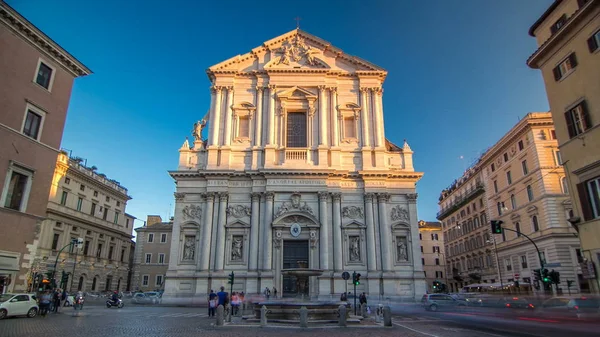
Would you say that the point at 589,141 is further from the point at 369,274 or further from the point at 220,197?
the point at 220,197

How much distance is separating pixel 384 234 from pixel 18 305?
22.0 metres

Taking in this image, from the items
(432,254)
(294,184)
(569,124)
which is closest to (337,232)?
(294,184)

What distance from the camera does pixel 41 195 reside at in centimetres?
1933

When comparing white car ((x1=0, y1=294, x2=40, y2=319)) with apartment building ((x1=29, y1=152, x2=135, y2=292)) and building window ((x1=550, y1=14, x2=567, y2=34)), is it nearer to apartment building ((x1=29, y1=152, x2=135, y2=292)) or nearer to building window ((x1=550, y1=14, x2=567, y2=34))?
apartment building ((x1=29, y1=152, x2=135, y2=292))

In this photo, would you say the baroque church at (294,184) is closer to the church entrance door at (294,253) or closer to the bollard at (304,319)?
the church entrance door at (294,253)

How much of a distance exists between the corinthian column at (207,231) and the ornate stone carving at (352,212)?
9827 mm

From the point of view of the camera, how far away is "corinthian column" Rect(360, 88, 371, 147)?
32.1m

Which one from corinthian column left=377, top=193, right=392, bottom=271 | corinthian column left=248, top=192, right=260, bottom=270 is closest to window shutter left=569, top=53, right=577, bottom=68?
corinthian column left=377, top=193, right=392, bottom=271

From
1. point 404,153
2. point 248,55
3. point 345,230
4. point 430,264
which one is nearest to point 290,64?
point 248,55

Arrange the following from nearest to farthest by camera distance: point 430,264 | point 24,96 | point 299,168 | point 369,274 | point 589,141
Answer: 1. point 589,141
2. point 24,96
3. point 369,274
4. point 299,168
5. point 430,264

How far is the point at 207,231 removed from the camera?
29.2 m

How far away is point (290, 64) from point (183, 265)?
58.7ft

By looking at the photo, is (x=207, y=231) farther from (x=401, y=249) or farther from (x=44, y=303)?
(x=401, y=249)

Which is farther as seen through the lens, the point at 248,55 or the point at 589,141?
the point at 248,55
